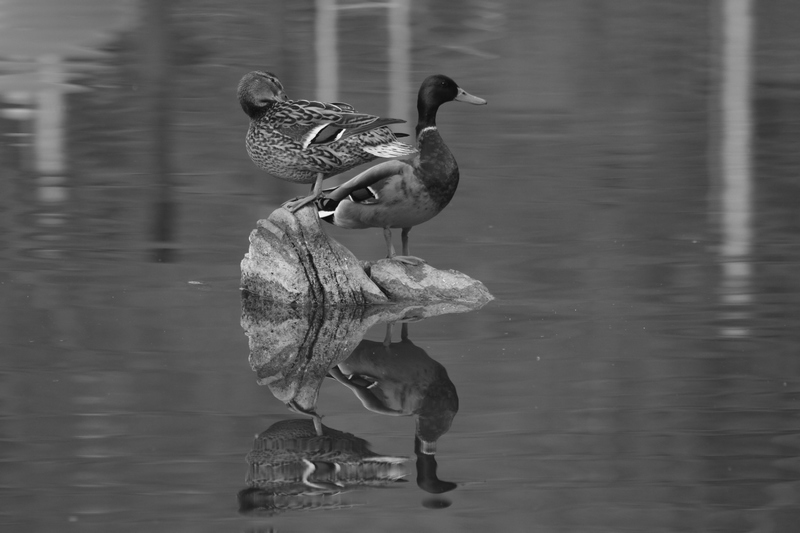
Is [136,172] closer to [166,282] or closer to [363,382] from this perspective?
[166,282]

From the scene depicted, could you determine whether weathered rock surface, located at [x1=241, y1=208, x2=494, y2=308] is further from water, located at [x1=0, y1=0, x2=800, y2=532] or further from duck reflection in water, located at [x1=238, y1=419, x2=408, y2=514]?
duck reflection in water, located at [x1=238, y1=419, x2=408, y2=514]

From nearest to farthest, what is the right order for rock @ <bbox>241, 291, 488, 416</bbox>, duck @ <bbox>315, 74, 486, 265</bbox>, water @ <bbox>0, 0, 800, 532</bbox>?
1. water @ <bbox>0, 0, 800, 532</bbox>
2. rock @ <bbox>241, 291, 488, 416</bbox>
3. duck @ <bbox>315, 74, 486, 265</bbox>

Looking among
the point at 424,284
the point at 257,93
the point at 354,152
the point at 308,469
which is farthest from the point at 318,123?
the point at 308,469

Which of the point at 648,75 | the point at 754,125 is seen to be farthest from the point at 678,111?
the point at 648,75

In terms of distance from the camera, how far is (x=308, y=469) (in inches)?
230

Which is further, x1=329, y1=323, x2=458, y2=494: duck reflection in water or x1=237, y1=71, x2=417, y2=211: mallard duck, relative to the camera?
x1=237, y1=71, x2=417, y2=211: mallard duck

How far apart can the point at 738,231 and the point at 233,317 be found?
4.67 m

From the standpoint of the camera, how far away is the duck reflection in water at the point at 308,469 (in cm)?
548

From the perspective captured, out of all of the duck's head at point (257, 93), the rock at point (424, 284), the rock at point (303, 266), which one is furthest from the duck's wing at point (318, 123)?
the rock at point (424, 284)

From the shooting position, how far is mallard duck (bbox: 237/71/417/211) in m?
8.98

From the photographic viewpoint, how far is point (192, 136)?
15805mm

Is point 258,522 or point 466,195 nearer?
point 258,522

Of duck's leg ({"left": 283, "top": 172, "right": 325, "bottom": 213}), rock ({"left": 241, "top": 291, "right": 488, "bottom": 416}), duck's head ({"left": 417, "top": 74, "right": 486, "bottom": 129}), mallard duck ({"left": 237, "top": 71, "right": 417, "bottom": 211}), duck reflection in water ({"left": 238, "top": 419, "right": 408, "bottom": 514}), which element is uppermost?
duck's head ({"left": 417, "top": 74, "right": 486, "bottom": 129})

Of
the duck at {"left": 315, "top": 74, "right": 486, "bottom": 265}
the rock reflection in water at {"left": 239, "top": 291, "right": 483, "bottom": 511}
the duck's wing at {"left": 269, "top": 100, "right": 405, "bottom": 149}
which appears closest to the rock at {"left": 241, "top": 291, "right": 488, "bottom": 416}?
the rock reflection in water at {"left": 239, "top": 291, "right": 483, "bottom": 511}
